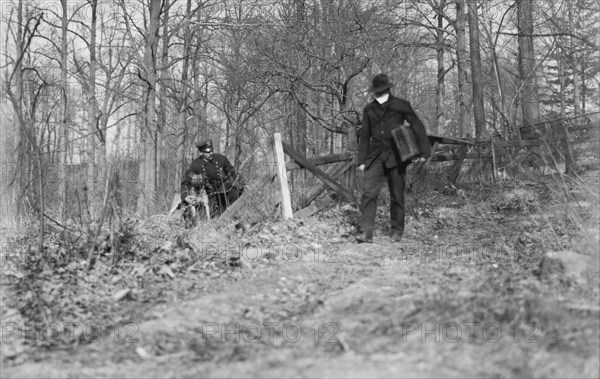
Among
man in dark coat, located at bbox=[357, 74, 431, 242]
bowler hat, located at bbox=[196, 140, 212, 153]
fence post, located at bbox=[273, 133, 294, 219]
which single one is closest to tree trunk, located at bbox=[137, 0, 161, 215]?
bowler hat, located at bbox=[196, 140, 212, 153]

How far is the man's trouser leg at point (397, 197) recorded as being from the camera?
6.44 metres

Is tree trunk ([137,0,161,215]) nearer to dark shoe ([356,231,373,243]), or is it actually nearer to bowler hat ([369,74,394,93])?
dark shoe ([356,231,373,243])

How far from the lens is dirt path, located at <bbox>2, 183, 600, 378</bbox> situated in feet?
8.34

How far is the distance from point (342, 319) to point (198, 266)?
1982 mm

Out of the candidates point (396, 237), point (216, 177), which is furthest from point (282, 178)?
point (216, 177)

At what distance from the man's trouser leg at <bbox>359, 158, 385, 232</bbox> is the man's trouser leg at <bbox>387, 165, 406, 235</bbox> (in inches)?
4.8

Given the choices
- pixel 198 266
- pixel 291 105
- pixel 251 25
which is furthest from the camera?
pixel 291 105

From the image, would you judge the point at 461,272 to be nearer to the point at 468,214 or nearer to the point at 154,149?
the point at 468,214

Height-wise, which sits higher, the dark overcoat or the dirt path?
the dark overcoat

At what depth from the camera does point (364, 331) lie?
304cm

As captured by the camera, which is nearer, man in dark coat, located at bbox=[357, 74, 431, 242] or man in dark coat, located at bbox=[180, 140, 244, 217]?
man in dark coat, located at bbox=[357, 74, 431, 242]

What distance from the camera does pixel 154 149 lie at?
43.8ft

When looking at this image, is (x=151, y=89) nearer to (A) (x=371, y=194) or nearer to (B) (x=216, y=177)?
(B) (x=216, y=177)

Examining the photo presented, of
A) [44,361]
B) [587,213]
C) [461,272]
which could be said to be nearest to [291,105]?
[587,213]
